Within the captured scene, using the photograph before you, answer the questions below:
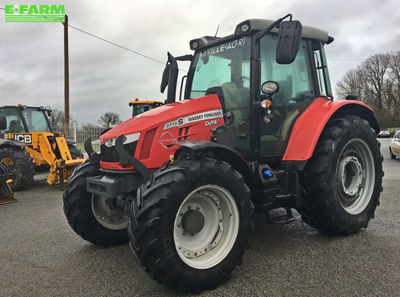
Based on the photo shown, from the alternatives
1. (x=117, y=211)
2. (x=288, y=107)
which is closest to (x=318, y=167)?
(x=288, y=107)

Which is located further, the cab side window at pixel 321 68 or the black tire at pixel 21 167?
the black tire at pixel 21 167

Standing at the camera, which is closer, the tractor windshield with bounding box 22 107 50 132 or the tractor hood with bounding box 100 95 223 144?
the tractor hood with bounding box 100 95 223 144

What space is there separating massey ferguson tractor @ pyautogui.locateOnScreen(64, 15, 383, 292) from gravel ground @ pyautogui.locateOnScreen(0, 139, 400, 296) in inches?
8.6

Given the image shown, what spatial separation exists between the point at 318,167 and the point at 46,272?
9.71 ft

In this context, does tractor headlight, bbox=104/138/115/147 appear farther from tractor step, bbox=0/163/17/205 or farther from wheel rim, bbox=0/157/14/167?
wheel rim, bbox=0/157/14/167

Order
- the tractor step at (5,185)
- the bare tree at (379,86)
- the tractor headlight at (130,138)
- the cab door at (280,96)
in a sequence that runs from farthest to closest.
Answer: the bare tree at (379,86) → the tractor step at (5,185) → the cab door at (280,96) → the tractor headlight at (130,138)

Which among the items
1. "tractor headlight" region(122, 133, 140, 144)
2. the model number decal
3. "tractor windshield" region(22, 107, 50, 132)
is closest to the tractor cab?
the model number decal

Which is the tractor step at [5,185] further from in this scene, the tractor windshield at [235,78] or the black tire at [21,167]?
the tractor windshield at [235,78]

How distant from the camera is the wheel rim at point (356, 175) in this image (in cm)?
416

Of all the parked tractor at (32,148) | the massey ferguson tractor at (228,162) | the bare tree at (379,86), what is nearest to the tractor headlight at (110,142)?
the massey ferguson tractor at (228,162)

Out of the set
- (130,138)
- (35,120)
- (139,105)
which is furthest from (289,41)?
(139,105)

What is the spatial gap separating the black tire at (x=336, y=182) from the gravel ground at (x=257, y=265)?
0.22 meters

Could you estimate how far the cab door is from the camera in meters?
3.80

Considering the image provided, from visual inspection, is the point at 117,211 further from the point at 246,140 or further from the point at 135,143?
the point at 246,140
